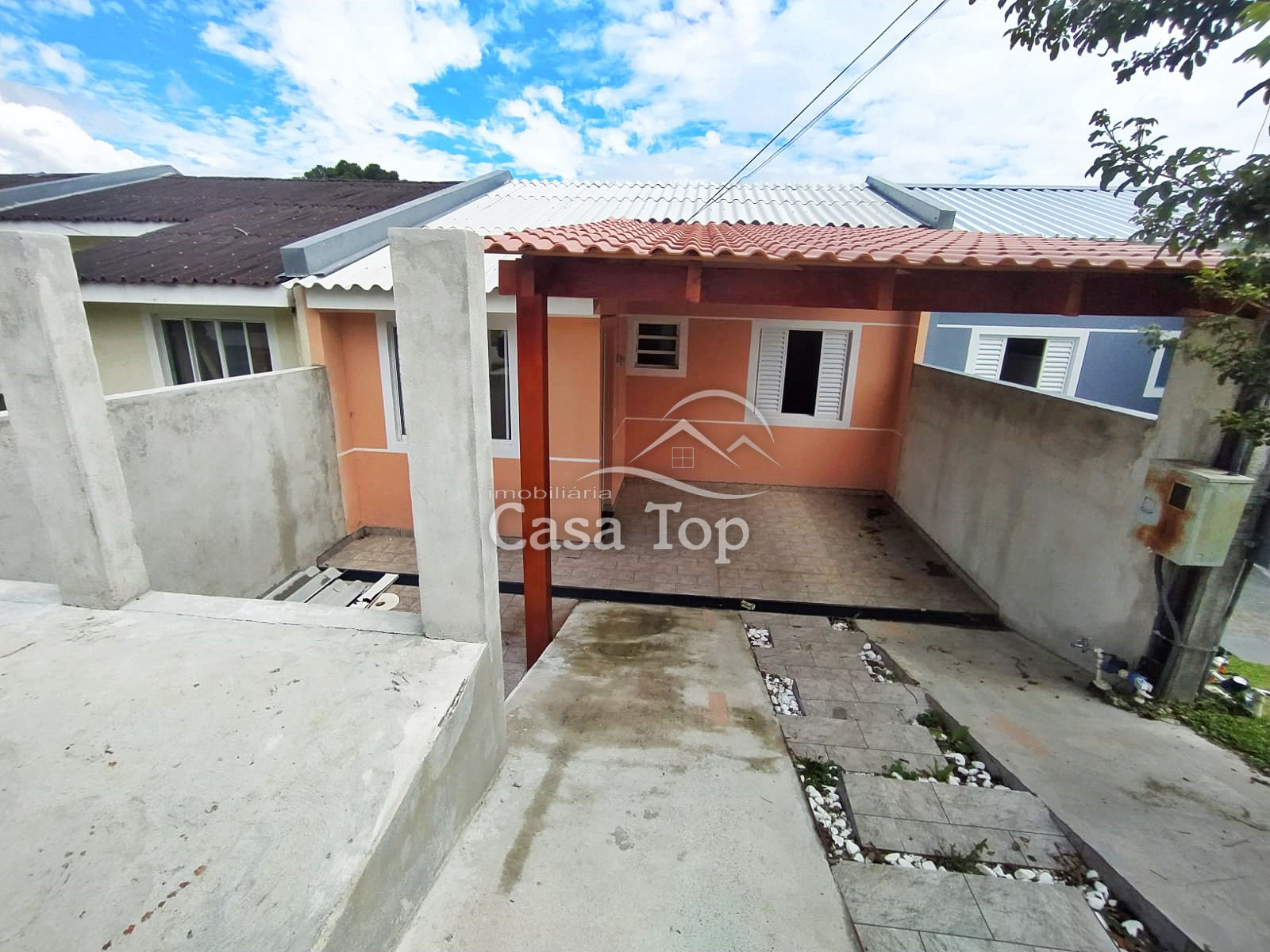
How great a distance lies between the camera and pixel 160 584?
414 cm

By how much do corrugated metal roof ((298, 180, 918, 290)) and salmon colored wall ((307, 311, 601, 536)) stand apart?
0.73 meters

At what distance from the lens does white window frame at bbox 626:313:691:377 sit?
7.93 meters

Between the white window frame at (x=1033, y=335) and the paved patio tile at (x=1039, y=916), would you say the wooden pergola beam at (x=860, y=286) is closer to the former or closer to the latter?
the paved patio tile at (x=1039, y=916)

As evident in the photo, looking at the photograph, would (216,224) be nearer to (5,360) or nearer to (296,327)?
(296,327)

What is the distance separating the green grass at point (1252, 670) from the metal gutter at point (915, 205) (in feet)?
17.8

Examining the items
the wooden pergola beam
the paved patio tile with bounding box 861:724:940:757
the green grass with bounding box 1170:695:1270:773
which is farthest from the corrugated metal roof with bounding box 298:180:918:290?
the green grass with bounding box 1170:695:1270:773

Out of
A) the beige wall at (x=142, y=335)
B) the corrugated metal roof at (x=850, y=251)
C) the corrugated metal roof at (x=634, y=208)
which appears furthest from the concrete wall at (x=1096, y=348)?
the beige wall at (x=142, y=335)

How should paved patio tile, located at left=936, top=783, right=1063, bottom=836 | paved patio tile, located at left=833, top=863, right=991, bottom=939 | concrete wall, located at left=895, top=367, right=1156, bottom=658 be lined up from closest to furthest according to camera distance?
paved patio tile, located at left=833, top=863, right=991, bottom=939
paved patio tile, located at left=936, top=783, right=1063, bottom=836
concrete wall, located at left=895, top=367, right=1156, bottom=658

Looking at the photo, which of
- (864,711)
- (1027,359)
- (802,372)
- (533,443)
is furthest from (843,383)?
(533,443)

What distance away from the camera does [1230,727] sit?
338 centimetres

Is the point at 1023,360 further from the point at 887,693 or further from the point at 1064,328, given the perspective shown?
the point at 887,693

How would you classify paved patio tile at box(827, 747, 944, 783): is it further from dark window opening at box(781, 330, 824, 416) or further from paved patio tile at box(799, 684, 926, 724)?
dark window opening at box(781, 330, 824, 416)

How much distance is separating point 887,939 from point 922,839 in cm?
63

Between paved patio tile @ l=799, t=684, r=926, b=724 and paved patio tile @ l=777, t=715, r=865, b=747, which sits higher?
paved patio tile @ l=777, t=715, r=865, b=747
